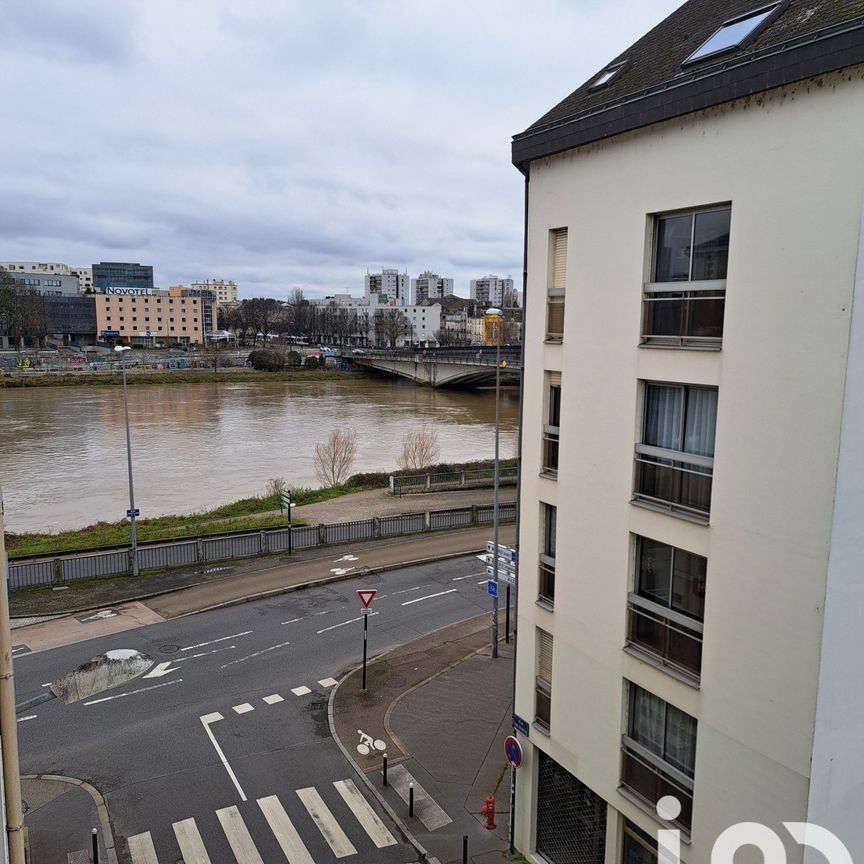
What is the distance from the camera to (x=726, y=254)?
7.94 meters

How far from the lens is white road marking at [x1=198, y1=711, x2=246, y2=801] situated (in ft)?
43.2

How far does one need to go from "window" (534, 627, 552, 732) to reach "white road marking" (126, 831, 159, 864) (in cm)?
615

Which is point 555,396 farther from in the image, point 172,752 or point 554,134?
point 172,752

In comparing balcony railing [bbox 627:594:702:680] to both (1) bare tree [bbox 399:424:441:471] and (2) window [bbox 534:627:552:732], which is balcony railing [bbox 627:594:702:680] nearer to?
(2) window [bbox 534:627:552:732]

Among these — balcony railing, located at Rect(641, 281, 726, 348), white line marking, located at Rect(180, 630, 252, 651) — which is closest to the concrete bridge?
white line marking, located at Rect(180, 630, 252, 651)

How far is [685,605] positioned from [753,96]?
18.0ft

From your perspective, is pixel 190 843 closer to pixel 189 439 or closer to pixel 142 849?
pixel 142 849

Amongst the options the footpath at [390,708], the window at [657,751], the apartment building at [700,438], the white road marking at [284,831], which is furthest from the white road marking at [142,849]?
the window at [657,751]

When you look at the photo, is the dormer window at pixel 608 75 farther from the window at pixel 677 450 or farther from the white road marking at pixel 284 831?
the white road marking at pixel 284 831

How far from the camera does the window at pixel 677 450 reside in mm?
8344

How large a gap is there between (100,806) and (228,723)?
3.09 meters

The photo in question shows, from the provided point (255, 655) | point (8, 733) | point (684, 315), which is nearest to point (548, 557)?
point (684, 315)

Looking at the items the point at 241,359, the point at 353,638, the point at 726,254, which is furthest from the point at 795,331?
the point at 241,359

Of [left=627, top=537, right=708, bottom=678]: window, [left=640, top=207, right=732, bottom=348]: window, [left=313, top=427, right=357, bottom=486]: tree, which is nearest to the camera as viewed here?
[left=640, top=207, right=732, bottom=348]: window
